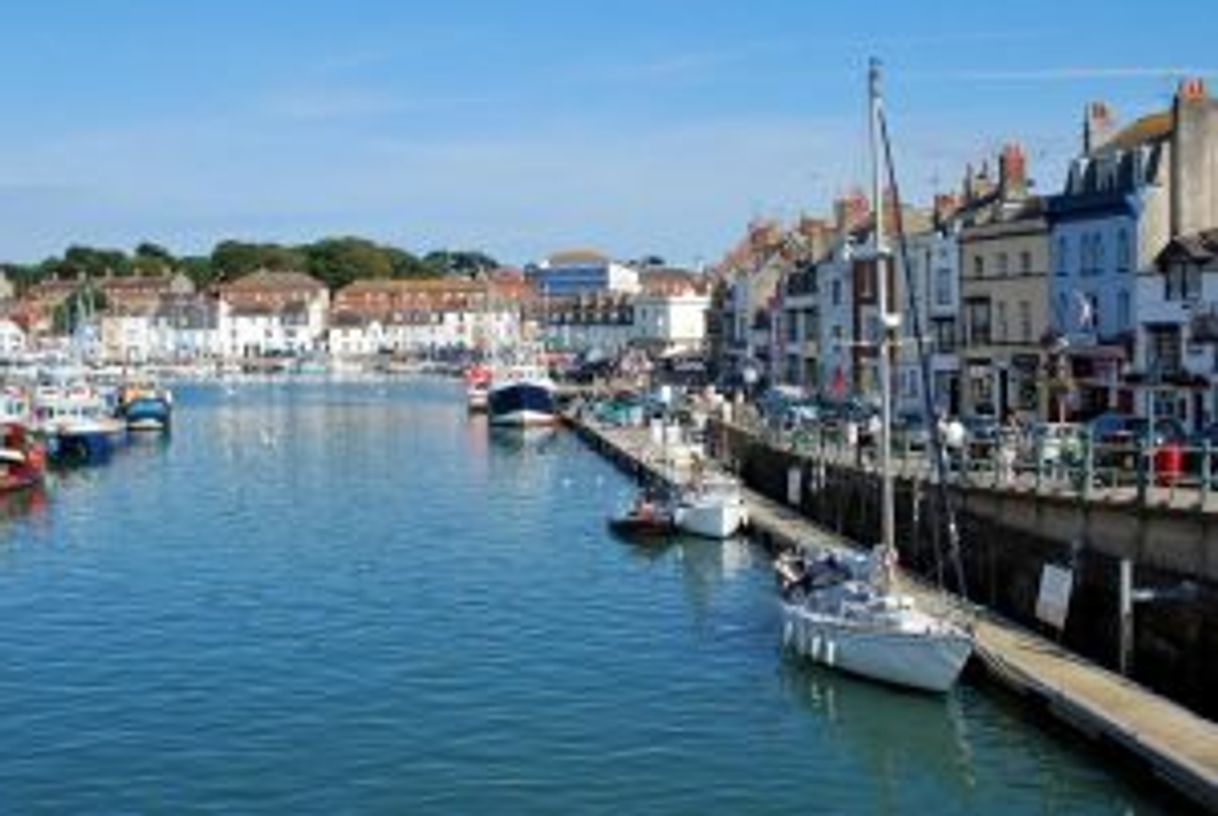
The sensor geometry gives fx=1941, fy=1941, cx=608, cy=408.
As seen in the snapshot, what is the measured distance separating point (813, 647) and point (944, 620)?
119 inches

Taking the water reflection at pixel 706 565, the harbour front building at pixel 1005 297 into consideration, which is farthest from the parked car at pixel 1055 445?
the harbour front building at pixel 1005 297

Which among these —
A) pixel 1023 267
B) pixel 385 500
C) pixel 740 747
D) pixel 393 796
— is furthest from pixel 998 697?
pixel 385 500

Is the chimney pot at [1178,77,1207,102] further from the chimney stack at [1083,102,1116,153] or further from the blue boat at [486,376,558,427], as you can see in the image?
the blue boat at [486,376,558,427]

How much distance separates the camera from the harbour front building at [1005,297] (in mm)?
63906

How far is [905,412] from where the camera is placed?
6888 centimetres

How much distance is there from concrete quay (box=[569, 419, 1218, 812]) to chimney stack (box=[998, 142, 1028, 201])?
32570mm

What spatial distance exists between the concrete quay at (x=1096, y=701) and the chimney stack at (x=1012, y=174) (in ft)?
107

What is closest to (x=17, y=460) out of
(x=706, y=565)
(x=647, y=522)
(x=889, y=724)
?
(x=647, y=522)

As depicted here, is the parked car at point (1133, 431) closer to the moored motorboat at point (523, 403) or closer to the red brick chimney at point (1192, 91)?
the red brick chimney at point (1192, 91)

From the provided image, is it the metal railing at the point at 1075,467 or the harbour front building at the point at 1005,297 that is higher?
the harbour front building at the point at 1005,297

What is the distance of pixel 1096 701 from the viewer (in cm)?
2789

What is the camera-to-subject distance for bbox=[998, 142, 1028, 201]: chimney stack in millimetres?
70062

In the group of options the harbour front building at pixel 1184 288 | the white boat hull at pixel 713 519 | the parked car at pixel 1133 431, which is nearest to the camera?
the parked car at pixel 1133 431

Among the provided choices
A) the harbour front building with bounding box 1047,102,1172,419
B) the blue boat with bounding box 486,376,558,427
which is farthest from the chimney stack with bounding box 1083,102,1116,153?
the blue boat with bounding box 486,376,558,427
